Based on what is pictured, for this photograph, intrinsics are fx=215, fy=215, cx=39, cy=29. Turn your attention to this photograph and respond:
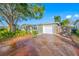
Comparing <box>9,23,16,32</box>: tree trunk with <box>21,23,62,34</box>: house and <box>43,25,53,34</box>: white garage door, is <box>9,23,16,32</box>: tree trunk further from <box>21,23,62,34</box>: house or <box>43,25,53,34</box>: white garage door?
<box>43,25,53,34</box>: white garage door

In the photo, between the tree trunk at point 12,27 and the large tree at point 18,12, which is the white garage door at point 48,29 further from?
the tree trunk at point 12,27

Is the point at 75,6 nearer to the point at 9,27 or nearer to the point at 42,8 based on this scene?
the point at 42,8

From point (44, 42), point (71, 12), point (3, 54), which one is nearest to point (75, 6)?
point (71, 12)

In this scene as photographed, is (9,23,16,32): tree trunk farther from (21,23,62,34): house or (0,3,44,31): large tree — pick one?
(21,23,62,34): house

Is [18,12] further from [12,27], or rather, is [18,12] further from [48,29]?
[48,29]

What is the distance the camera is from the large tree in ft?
6.42

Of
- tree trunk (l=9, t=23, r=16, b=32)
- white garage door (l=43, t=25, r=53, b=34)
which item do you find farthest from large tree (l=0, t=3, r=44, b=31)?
white garage door (l=43, t=25, r=53, b=34)

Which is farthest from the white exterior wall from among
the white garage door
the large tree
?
the large tree

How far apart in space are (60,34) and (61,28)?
0.06 meters

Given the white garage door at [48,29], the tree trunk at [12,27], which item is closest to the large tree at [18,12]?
the tree trunk at [12,27]

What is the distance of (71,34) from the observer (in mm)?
1958

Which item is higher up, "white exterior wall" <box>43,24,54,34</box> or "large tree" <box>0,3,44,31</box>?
"large tree" <box>0,3,44,31</box>

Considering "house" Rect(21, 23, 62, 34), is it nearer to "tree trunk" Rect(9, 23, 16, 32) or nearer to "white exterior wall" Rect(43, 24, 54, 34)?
"white exterior wall" Rect(43, 24, 54, 34)

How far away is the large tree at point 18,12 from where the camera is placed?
6.42ft
